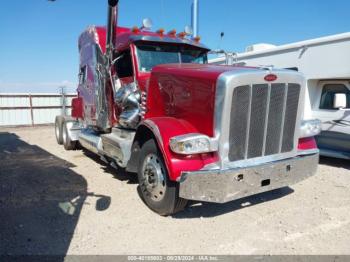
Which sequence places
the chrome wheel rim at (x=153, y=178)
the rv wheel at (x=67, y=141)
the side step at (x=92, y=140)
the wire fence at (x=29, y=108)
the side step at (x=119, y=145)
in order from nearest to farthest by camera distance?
1. the chrome wheel rim at (x=153, y=178)
2. the side step at (x=119, y=145)
3. the side step at (x=92, y=140)
4. the rv wheel at (x=67, y=141)
5. the wire fence at (x=29, y=108)

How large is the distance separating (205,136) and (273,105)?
1.03 meters

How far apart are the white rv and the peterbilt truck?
2.08 metres

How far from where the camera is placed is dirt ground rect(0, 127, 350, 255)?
3475mm

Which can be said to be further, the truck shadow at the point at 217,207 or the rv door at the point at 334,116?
the rv door at the point at 334,116

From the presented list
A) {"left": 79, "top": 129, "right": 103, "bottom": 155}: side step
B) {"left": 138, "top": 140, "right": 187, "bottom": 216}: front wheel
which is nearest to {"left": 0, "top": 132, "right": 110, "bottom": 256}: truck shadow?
{"left": 79, "top": 129, "right": 103, "bottom": 155}: side step

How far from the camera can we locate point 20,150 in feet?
31.8

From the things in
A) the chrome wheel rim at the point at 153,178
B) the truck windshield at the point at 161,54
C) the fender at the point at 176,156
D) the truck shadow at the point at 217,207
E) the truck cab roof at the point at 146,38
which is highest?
the truck cab roof at the point at 146,38

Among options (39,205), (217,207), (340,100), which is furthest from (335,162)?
(39,205)

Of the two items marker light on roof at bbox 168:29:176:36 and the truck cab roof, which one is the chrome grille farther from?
marker light on roof at bbox 168:29:176:36

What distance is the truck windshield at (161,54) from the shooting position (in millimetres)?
5520

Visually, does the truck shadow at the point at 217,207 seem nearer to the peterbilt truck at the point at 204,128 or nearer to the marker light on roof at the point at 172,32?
the peterbilt truck at the point at 204,128

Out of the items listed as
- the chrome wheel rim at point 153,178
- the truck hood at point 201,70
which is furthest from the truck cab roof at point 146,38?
the chrome wheel rim at point 153,178

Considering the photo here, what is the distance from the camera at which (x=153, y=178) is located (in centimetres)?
427

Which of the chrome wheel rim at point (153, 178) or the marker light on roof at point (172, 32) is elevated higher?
the marker light on roof at point (172, 32)
